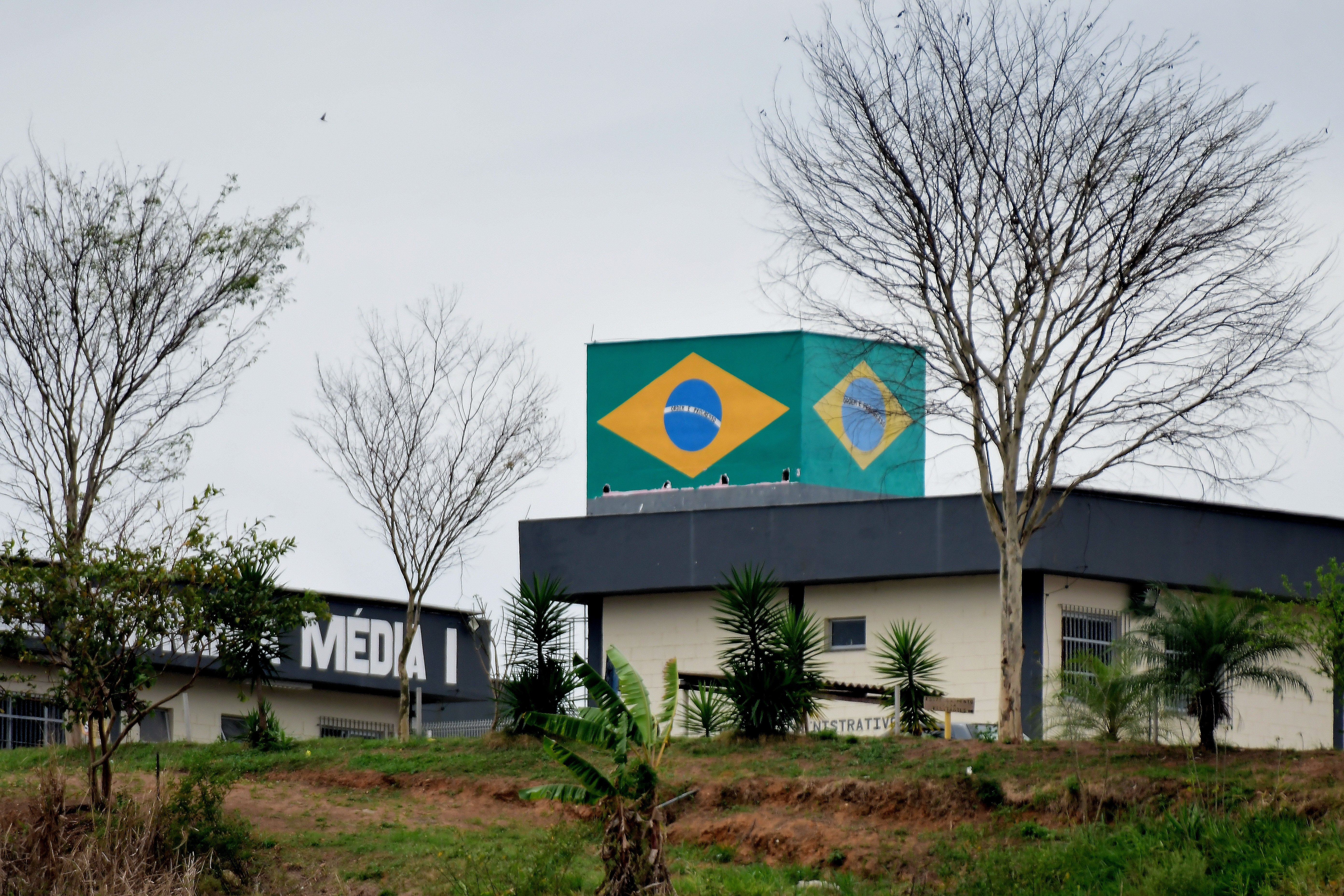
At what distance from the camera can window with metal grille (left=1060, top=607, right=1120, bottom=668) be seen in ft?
91.7

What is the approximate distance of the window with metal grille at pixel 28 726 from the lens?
97.0ft

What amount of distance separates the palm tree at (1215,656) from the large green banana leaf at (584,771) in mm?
6875

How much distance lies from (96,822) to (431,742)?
6.70m

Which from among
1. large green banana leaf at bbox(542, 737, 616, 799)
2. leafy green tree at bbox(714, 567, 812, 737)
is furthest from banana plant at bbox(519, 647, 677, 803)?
leafy green tree at bbox(714, 567, 812, 737)

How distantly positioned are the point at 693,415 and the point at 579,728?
16.5 metres

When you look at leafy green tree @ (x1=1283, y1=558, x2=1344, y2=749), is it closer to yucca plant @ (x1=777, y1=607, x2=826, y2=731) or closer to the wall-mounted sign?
yucca plant @ (x1=777, y1=607, x2=826, y2=731)

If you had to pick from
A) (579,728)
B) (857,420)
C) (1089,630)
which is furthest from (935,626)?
(579,728)

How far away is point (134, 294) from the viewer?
25031mm

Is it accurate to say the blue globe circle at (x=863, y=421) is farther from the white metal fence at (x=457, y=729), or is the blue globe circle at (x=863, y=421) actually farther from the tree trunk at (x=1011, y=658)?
the tree trunk at (x=1011, y=658)

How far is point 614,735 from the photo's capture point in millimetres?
16641

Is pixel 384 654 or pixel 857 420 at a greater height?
pixel 857 420

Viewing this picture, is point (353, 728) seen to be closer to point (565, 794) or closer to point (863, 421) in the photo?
point (863, 421)

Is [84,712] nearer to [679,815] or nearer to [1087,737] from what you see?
[679,815]

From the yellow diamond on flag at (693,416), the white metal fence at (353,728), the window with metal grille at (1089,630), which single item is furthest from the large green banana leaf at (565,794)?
the white metal fence at (353,728)
